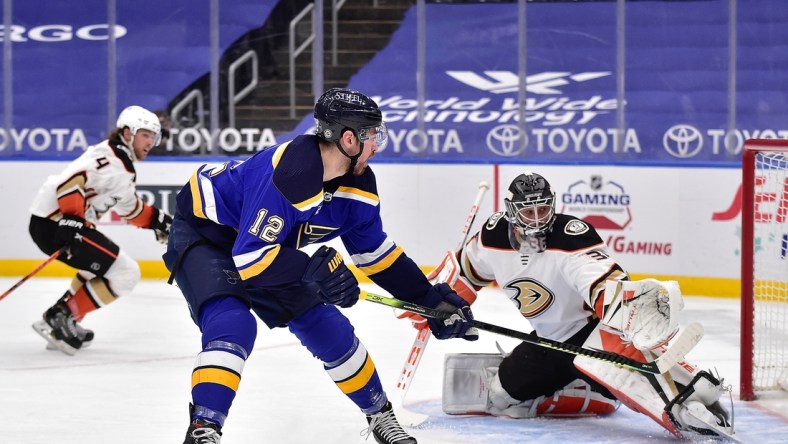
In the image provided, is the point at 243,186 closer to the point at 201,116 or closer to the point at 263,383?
the point at 263,383

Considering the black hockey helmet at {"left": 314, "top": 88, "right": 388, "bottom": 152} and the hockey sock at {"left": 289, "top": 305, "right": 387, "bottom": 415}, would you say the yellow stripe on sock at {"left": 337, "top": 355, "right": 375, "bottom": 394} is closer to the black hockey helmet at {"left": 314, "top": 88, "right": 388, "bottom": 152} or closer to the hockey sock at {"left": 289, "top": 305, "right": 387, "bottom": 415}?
the hockey sock at {"left": 289, "top": 305, "right": 387, "bottom": 415}

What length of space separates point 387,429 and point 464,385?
64 cm

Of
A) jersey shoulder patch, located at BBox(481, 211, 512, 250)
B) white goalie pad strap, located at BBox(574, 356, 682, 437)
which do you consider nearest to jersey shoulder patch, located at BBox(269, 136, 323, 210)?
jersey shoulder patch, located at BBox(481, 211, 512, 250)

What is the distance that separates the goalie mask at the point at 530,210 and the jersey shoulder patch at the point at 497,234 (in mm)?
65

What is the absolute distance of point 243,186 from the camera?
3.07 m

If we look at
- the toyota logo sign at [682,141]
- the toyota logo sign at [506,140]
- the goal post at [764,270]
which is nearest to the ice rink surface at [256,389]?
the goal post at [764,270]

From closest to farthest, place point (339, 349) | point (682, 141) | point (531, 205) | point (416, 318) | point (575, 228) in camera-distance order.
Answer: point (339, 349)
point (531, 205)
point (575, 228)
point (416, 318)
point (682, 141)

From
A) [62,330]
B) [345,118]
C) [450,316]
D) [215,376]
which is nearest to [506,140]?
[62,330]

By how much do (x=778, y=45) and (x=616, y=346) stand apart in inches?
173

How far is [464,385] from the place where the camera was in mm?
3873

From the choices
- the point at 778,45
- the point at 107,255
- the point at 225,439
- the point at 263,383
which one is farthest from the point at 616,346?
the point at 778,45

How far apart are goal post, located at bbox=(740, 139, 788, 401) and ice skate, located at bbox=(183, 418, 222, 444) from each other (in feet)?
6.57

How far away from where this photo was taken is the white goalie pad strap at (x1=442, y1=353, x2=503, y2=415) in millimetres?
3852

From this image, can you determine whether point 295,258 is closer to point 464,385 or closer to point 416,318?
point 416,318
